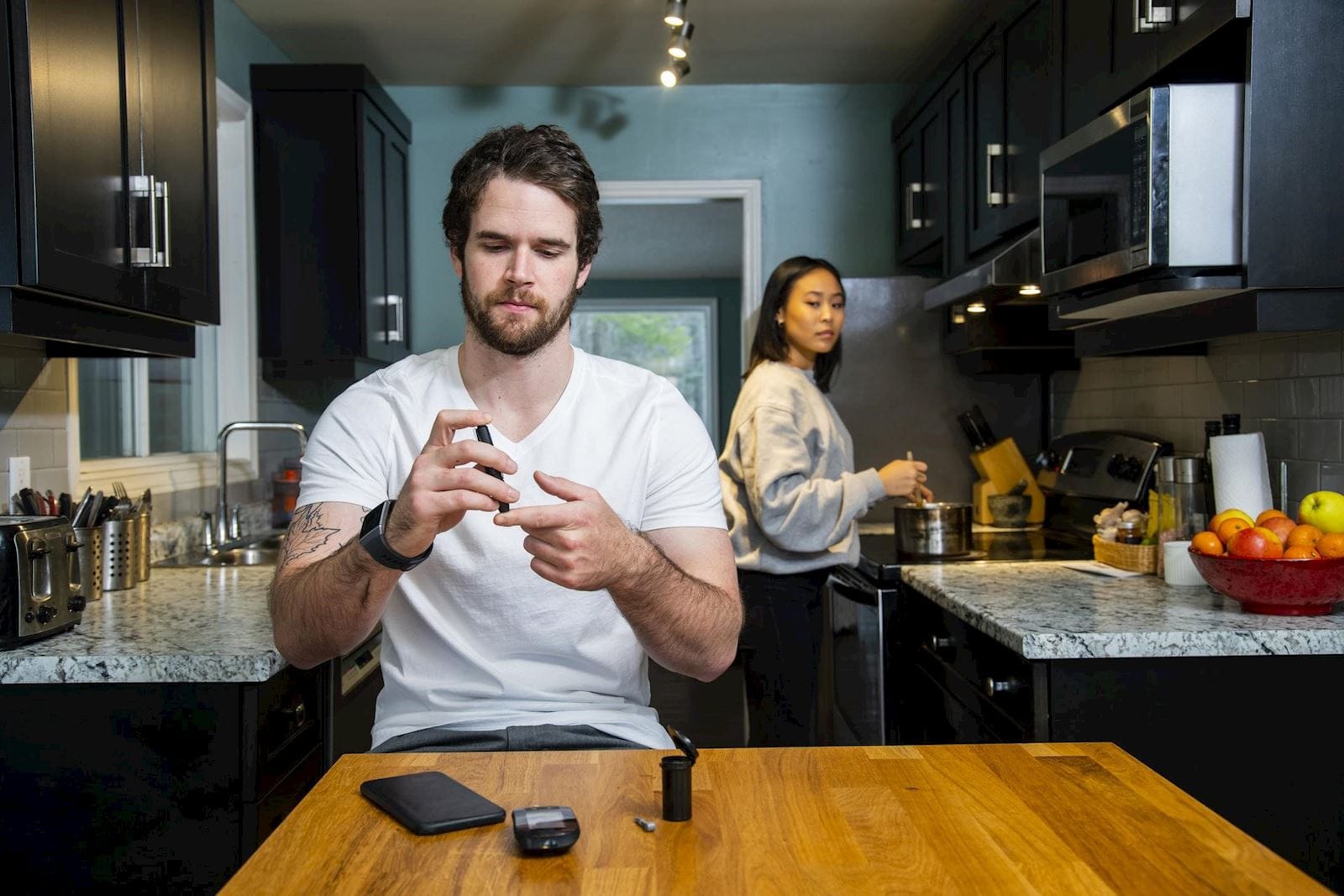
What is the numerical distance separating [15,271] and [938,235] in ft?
9.09

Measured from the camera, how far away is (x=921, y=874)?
996 mm

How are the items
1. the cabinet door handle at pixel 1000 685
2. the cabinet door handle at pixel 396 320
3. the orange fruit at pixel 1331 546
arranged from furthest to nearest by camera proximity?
the cabinet door handle at pixel 396 320 → the cabinet door handle at pixel 1000 685 → the orange fruit at pixel 1331 546

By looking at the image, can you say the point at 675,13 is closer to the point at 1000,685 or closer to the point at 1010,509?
the point at 1010,509

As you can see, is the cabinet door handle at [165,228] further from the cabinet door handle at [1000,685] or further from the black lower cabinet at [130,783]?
the cabinet door handle at [1000,685]

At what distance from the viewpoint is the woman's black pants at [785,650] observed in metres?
2.93

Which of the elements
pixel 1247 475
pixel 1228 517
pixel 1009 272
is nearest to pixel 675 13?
pixel 1009 272

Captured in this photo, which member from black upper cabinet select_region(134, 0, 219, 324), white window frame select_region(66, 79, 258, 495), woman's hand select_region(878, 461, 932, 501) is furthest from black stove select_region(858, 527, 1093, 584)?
white window frame select_region(66, 79, 258, 495)

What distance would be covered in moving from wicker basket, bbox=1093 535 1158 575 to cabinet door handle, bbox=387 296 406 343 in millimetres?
2482

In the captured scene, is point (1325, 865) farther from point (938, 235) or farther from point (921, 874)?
point (938, 235)

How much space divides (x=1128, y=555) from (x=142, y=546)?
6.79 ft

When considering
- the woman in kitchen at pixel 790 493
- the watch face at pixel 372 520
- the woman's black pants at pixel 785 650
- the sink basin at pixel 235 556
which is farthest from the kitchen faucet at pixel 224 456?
the watch face at pixel 372 520

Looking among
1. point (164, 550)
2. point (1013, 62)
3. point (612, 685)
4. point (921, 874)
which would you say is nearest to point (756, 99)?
point (1013, 62)

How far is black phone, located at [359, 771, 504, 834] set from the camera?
1087mm

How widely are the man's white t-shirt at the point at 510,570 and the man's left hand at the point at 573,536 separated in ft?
0.94
